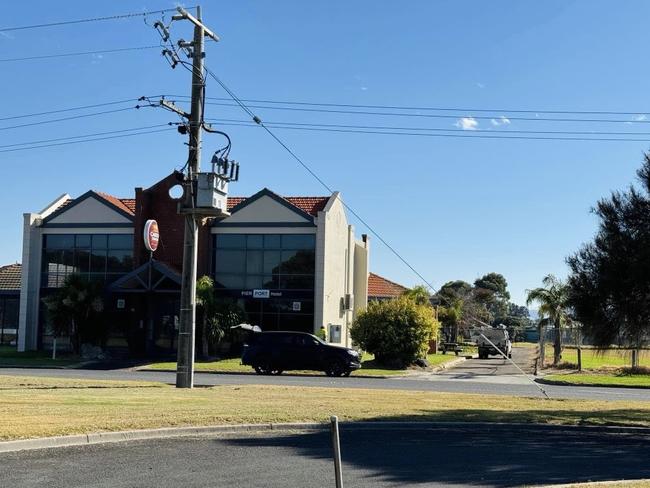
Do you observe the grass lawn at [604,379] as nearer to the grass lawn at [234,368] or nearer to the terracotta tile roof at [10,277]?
the grass lawn at [234,368]

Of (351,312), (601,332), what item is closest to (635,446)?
(601,332)

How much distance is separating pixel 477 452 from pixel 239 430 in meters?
3.77

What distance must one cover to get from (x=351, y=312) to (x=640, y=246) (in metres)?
28.6

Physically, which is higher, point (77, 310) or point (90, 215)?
point (90, 215)

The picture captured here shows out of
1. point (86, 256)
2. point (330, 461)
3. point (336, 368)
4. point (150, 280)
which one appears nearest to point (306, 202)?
point (150, 280)

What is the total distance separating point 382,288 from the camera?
183 ft

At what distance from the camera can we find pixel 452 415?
14.0 m

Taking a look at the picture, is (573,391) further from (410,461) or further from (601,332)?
(410,461)

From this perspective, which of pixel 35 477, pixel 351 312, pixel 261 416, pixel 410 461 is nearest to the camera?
pixel 35 477

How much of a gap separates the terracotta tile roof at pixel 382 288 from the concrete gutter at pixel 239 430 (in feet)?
133

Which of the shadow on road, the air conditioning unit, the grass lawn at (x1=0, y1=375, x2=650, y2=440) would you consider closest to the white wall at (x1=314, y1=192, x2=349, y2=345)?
the air conditioning unit

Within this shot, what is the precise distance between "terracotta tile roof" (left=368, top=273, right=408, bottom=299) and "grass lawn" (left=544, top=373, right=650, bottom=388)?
928 inches

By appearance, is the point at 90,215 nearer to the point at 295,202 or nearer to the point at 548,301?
the point at 295,202

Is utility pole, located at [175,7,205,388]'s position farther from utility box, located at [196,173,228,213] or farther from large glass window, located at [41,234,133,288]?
large glass window, located at [41,234,133,288]
